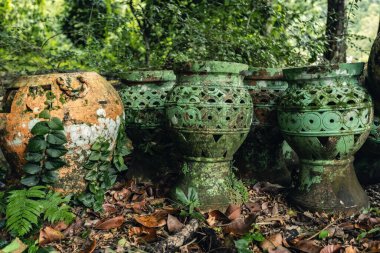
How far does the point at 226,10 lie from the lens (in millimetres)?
5332

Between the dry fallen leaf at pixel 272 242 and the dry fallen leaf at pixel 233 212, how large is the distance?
30cm

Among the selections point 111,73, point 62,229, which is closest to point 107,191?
point 62,229

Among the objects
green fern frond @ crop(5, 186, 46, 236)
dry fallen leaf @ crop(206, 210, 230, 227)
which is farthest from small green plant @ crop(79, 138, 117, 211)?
dry fallen leaf @ crop(206, 210, 230, 227)

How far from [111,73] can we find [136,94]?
6.05 ft

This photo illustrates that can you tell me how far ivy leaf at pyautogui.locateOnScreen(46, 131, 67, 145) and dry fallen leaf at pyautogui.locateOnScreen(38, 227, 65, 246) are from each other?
1.68 ft

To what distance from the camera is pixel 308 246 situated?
6.98 feet

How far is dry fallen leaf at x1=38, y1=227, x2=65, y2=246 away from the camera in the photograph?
86.0 inches

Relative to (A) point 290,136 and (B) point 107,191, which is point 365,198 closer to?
(A) point 290,136

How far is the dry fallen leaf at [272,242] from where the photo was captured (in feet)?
7.12

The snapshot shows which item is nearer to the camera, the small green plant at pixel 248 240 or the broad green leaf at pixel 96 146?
the small green plant at pixel 248 240

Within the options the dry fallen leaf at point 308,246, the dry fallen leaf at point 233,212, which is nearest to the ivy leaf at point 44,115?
the dry fallen leaf at point 233,212

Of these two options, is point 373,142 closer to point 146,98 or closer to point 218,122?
point 218,122

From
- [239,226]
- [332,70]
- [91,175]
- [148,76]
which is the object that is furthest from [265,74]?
[91,175]

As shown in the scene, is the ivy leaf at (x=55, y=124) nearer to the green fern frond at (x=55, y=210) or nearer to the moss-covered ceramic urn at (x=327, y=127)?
the green fern frond at (x=55, y=210)
